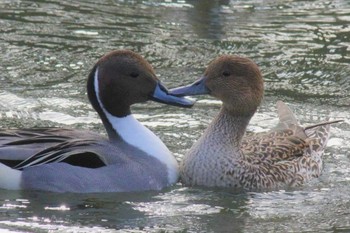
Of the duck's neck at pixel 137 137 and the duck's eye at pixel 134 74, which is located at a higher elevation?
the duck's eye at pixel 134 74

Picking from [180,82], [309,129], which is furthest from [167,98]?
[180,82]

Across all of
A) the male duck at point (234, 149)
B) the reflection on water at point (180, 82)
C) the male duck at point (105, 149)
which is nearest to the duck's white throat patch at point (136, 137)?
the male duck at point (105, 149)

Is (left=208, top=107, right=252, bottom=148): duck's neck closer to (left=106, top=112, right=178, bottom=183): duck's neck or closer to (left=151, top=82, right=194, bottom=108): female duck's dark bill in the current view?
(left=151, top=82, right=194, bottom=108): female duck's dark bill

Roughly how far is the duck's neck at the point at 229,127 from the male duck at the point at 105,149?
0.35 metres

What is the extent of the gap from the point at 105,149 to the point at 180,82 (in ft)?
11.3

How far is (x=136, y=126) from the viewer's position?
10.6m

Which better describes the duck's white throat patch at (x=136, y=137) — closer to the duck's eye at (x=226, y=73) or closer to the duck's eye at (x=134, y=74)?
the duck's eye at (x=134, y=74)

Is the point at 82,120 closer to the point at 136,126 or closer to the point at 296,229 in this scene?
the point at 136,126

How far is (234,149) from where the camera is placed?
35.0 ft

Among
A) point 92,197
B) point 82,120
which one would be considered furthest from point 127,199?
point 82,120

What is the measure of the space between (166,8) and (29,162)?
7.52 meters

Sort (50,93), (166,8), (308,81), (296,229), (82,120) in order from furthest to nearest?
1. (166,8)
2. (308,81)
3. (50,93)
4. (82,120)
5. (296,229)

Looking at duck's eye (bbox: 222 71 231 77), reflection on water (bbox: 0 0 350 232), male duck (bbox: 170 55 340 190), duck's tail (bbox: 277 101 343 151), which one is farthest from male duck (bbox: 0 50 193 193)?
→ duck's tail (bbox: 277 101 343 151)

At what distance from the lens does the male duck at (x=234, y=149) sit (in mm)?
10539
